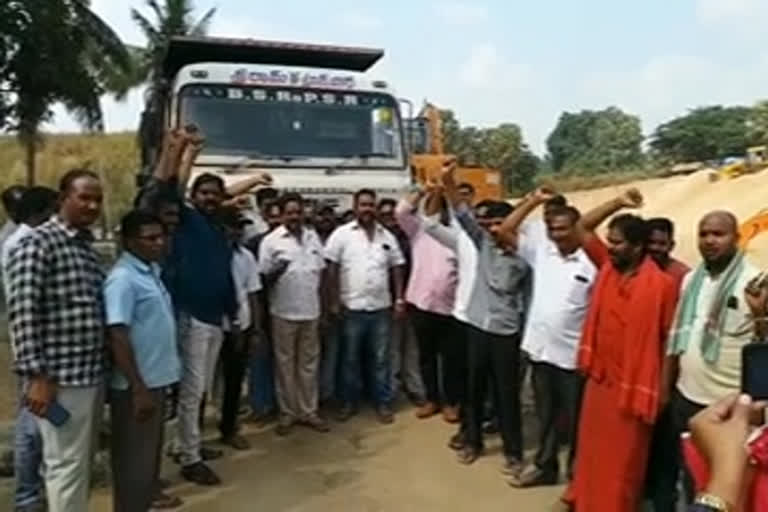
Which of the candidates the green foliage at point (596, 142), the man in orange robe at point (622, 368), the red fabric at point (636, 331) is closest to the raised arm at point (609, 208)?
the man in orange robe at point (622, 368)

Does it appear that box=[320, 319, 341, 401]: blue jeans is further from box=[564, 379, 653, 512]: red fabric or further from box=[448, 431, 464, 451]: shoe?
box=[564, 379, 653, 512]: red fabric

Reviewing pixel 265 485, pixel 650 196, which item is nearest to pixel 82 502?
pixel 265 485

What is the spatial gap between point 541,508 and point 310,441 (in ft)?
6.20

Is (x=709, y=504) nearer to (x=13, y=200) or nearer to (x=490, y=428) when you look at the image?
(x=13, y=200)

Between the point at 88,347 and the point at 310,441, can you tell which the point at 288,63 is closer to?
the point at 310,441

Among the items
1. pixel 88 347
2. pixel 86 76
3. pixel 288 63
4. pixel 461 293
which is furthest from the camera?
pixel 86 76

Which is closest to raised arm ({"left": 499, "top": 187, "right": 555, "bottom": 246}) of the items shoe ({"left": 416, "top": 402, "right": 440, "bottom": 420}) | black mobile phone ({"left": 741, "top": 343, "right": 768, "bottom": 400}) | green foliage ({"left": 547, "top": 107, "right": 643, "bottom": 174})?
shoe ({"left": 416, "top": 402, "right": 440, "bottom": 420})

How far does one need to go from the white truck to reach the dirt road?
2.42 meters

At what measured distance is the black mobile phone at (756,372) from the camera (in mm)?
1608

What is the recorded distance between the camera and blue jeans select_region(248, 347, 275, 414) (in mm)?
7508

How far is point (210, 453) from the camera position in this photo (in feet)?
21.8

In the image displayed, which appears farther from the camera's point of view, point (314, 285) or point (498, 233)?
point (314, 285)

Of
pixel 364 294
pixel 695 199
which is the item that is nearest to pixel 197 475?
pixel 364 294

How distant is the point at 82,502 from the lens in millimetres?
4316
